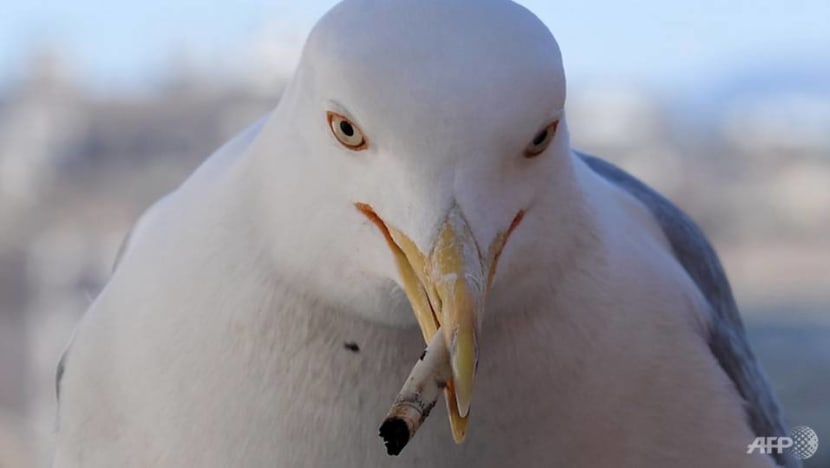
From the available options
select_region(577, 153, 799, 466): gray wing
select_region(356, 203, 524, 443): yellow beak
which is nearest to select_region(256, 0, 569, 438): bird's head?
select_region(356, 203, 524, 443): yellow beak

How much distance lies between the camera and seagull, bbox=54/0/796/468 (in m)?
1.35

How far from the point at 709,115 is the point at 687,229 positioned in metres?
12.8

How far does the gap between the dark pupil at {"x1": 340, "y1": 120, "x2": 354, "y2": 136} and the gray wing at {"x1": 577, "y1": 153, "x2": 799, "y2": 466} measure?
0.70m

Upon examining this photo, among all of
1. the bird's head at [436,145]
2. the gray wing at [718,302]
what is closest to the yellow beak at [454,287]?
the bird's head at [436,145]

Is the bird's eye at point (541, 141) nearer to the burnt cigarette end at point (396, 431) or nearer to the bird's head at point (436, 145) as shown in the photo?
the bird's head at point (436, 145)

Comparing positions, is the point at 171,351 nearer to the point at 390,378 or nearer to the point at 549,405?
the point at 390,378

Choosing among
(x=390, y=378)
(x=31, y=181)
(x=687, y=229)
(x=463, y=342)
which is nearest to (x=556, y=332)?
(x=390, y=378)

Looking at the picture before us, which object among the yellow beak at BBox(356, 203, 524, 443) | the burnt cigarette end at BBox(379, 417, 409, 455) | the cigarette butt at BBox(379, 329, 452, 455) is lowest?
the burnt cigarette end at BBox(379, 417, 409, 455)

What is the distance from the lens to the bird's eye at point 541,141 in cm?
139

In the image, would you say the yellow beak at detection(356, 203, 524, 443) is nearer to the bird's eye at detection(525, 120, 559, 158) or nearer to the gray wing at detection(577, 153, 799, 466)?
the bird's eye at detection(525, 120, 559, 158)

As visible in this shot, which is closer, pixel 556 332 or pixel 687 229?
pixel 556 332

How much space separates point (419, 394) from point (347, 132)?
0.82ft

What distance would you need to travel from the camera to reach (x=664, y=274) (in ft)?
5.97

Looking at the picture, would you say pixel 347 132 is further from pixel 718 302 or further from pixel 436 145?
pixel 718 302
